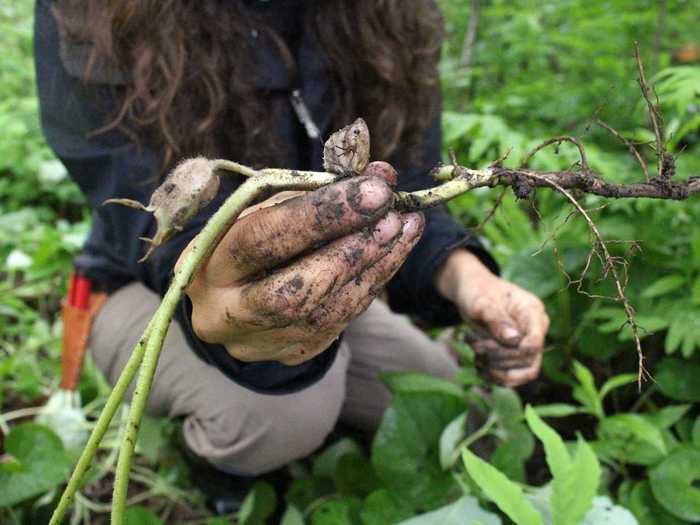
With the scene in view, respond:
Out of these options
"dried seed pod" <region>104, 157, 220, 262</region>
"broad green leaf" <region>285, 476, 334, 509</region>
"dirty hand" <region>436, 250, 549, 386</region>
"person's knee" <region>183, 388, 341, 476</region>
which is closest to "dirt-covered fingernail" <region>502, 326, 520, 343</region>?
"dirty hand" <region>436, 250, 549, 386</region>

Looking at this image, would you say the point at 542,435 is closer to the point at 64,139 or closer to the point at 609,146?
the point at 64,139

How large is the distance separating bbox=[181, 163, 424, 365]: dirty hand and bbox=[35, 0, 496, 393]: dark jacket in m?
0.27

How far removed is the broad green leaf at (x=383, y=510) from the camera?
1261 mm

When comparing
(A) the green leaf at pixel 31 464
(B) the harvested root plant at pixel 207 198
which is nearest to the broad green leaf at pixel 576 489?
(B) the harvested root plant at pixel 207 198

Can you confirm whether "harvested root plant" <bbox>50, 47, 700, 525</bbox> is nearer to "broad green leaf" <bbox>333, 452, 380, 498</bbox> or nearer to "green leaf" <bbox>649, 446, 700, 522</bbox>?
"green leaf" <bbox>649, 446, 700, 522</bbox>

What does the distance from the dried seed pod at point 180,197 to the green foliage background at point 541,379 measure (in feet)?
1.63

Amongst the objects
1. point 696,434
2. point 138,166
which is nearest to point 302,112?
point 138,166

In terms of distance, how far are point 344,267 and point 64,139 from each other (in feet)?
3.16

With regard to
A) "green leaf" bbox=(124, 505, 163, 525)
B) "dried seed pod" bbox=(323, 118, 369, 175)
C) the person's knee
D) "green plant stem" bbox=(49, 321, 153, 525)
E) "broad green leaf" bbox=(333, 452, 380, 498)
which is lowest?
"broad green leaf" bbox=(333, 452, 380, 498)

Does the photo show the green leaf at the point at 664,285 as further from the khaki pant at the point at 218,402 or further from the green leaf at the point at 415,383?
the khaki pant at the point at 218,402

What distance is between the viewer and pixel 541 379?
6.14 ft

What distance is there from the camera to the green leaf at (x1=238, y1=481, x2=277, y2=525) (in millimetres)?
1484

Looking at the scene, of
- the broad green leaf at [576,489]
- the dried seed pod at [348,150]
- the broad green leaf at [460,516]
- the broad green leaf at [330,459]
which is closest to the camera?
the dried seed pod at [348,150]

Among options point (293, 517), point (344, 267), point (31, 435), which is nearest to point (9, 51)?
point (31, 435)
